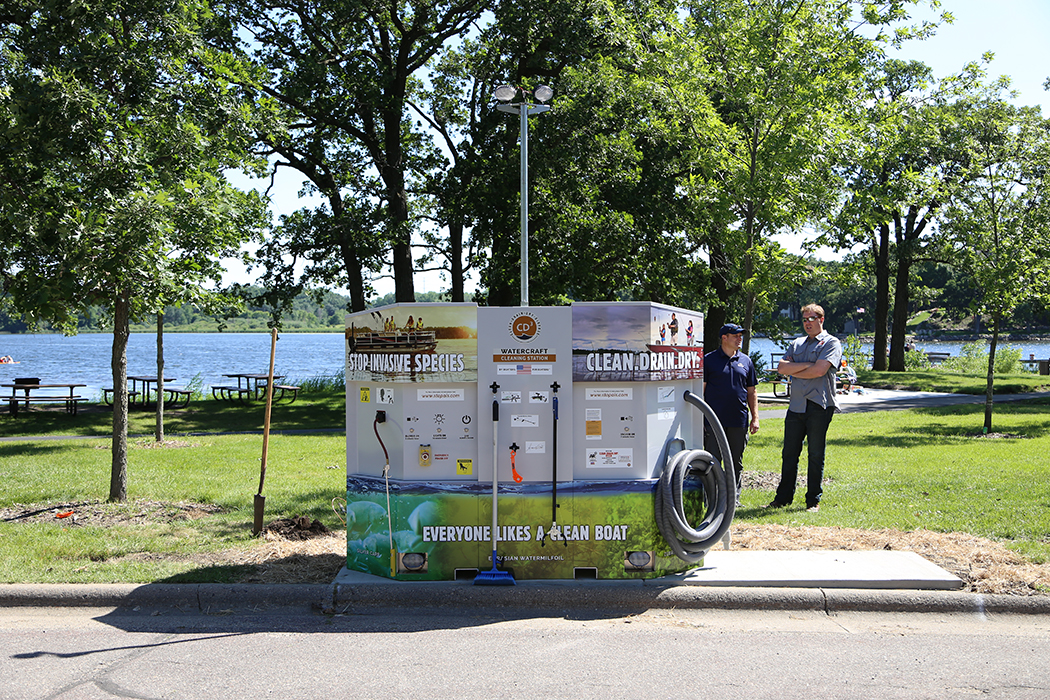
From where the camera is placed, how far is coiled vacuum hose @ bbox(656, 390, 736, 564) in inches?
244

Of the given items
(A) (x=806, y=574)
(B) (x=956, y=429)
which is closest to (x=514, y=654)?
(A) (x=806, y=574)

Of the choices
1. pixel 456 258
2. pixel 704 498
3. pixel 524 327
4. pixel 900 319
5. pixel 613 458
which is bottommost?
pixel 704 498

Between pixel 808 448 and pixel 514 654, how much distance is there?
15.9 ft

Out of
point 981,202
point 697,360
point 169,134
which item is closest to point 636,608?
point 697,360

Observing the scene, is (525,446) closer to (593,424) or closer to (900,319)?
(593,424)

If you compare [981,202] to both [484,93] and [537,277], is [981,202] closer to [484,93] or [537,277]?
[537,277]

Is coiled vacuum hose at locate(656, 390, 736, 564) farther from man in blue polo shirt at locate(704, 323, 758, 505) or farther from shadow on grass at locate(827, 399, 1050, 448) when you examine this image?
shadow on grass at locate(827, 399, 1050, 448)

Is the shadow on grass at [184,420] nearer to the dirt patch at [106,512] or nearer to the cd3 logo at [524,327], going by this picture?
the dirt patch at [106,512]

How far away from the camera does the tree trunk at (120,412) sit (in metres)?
9.12

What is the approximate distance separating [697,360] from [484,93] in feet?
57.2

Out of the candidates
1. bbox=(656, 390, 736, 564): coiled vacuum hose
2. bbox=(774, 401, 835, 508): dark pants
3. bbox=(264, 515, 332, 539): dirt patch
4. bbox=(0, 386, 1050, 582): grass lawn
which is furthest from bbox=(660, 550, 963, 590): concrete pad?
bbox=(264, 515, 332, 539): dirt patch

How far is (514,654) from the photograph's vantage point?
5.07 m

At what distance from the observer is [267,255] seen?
2372cm

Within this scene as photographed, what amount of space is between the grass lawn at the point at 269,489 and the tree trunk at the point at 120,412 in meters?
0.24
